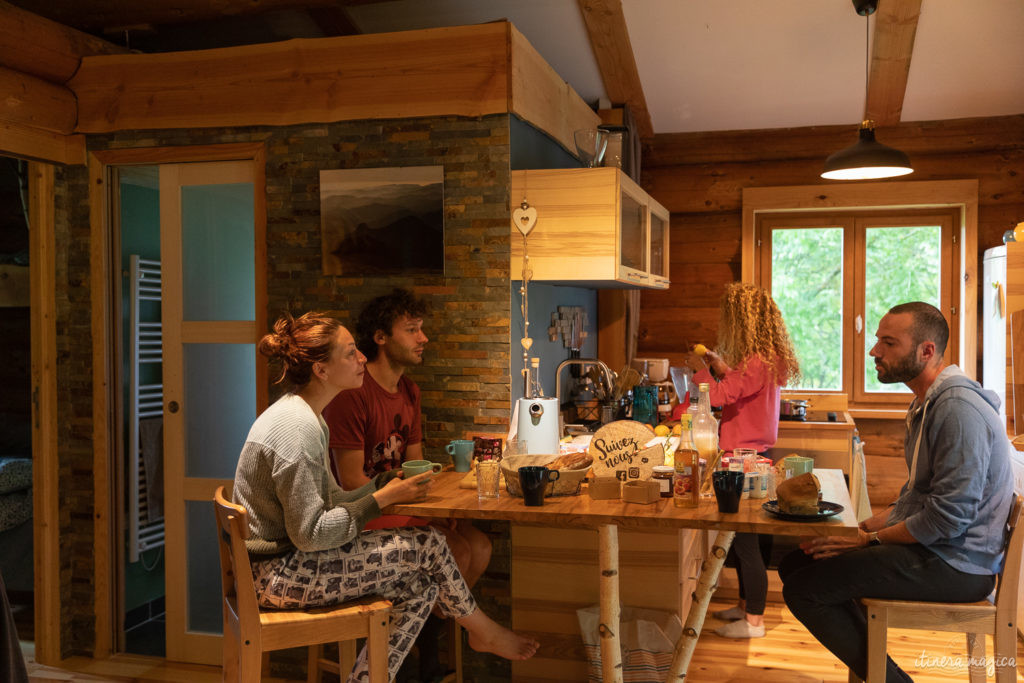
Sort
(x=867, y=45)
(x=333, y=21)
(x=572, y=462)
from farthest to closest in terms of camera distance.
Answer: (x=867, y=45), (x=333, y=21), (x=572, y=462)

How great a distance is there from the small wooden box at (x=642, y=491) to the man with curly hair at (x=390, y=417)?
0.81 m

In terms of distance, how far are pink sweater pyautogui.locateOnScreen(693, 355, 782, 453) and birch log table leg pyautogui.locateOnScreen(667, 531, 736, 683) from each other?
3.84 ft

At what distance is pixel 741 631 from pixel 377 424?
6.12ft

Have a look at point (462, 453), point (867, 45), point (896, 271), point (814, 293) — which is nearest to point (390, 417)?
point (462, 453)

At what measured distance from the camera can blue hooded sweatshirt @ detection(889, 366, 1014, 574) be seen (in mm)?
2408

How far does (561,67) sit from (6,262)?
2.98m

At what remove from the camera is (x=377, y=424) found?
3010 mm

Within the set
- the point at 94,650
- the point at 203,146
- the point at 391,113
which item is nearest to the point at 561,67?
the point at 391,113

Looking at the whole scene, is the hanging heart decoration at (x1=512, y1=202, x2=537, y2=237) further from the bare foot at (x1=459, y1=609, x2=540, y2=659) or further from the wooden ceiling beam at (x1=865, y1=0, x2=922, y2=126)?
the wooden ceiling beam at (x1=865, y1=0, x2=922, y2=126)

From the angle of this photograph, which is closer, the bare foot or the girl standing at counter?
the bare foot

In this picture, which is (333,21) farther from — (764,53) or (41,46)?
(764,53)

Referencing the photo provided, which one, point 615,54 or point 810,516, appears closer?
point 810,516

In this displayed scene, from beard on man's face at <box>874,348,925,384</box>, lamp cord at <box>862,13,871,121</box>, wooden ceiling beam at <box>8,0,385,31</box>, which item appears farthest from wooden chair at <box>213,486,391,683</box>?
lamp cord at <box>862,13,871,121</box>

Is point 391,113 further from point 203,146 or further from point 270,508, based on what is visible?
point 270,508
